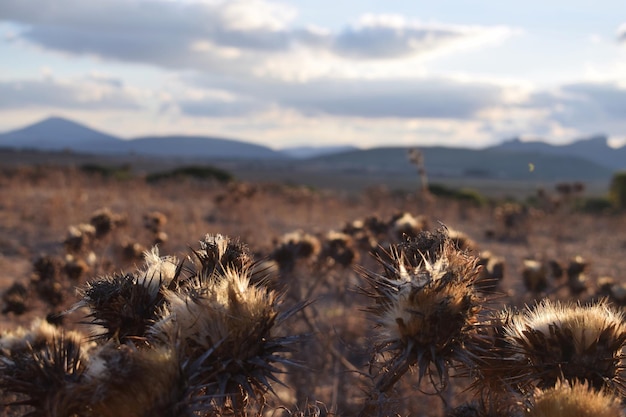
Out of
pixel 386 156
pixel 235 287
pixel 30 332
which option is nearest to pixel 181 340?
pixel 235 287

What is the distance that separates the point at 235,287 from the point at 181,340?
0.25m

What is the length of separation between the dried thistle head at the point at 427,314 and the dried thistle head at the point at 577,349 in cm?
20

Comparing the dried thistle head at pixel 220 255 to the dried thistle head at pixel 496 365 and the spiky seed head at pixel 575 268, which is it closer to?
the dried thistle head at pixel 496 365

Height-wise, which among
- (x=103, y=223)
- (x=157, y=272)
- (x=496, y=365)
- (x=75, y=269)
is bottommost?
(x=75, y=269)

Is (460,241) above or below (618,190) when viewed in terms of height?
above

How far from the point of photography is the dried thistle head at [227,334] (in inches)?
68.7

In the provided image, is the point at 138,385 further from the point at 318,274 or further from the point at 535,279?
the point at 535,279

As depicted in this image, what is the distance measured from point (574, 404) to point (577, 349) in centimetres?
45

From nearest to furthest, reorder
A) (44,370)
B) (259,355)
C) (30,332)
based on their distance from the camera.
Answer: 1. (44,370)
2. (259,355)
3. (30,332)

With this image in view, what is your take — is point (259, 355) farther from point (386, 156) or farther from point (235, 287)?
point (386, 156)

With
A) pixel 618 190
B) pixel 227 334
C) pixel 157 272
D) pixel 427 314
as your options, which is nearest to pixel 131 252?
pixel 157 272

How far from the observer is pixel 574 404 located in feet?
4.91

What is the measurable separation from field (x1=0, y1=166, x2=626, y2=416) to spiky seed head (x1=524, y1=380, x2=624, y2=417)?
15 cm

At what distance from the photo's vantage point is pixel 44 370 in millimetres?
1653
